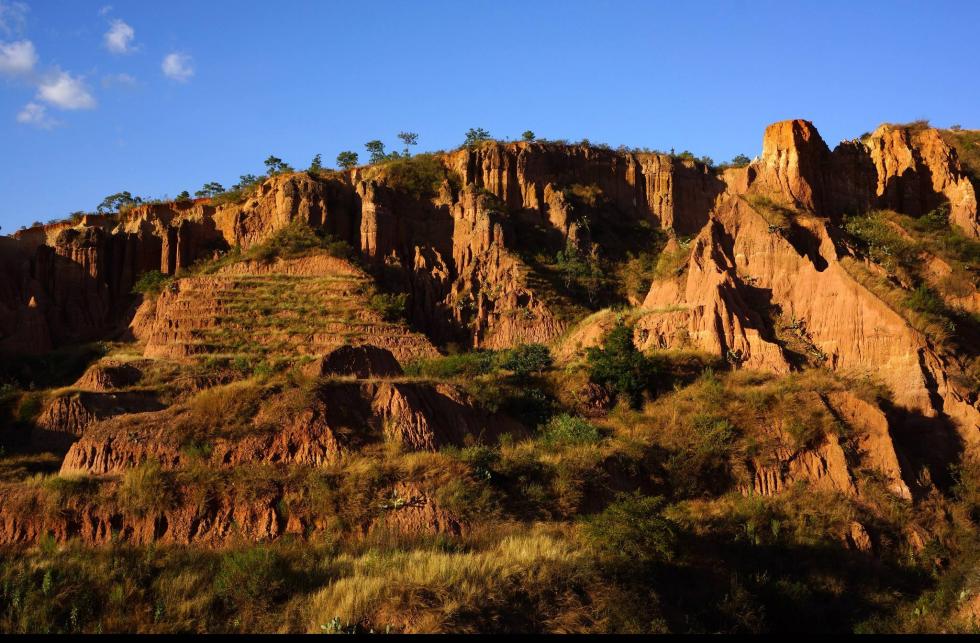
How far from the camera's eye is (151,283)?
49.1m

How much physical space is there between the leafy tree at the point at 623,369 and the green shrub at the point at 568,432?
2.34 meters

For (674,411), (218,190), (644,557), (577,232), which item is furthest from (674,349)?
(218,190)

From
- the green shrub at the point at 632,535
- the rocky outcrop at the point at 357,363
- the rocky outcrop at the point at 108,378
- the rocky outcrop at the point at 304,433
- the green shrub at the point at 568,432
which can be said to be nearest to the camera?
the green shrub at the point at 632,535

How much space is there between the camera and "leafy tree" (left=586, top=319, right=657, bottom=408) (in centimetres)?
2752

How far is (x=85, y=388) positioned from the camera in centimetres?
3109

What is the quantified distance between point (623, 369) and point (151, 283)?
31.1 metres

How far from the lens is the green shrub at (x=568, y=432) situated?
2348 centimetres

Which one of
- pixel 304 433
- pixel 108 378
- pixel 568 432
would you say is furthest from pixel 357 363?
pixel 108 378

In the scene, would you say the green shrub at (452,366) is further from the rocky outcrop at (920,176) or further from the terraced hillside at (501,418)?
the rocky outcrop at (920,176)

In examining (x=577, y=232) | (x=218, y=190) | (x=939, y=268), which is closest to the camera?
(x=939, y=268)

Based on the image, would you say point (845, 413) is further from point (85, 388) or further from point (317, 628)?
point (85, 388)

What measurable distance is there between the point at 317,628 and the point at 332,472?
5.89 metres

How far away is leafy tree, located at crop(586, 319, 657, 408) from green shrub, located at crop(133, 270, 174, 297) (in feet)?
89.6

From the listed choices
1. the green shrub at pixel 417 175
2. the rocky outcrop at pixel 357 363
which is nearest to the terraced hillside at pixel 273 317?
the rocky outcrop at pixel 357 363
